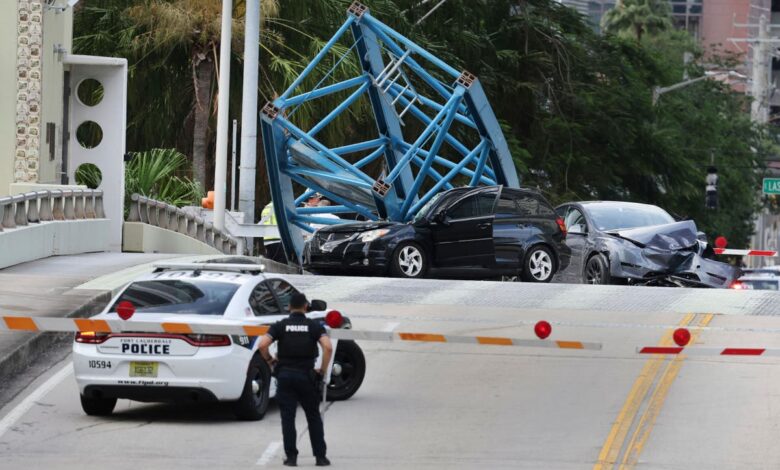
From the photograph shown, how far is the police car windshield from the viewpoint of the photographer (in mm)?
15227

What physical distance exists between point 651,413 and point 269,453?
4.09m

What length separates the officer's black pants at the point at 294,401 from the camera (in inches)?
516

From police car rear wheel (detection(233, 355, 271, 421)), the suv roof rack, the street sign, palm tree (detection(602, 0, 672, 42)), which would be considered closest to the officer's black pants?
police car rear wheel (detection(233, 355, 271, 421))

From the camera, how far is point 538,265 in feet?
A: 91.4

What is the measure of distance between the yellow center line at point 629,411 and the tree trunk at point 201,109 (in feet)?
77.7

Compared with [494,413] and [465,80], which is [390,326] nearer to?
[494,413]

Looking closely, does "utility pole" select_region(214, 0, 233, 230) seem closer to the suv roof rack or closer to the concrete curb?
the concrete curb

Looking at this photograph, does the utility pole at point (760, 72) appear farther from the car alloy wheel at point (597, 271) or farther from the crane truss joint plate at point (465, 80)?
the car alloy wheel at point (597, 271)

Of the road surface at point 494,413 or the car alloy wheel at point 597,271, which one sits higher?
the car alloy wheel at point 597,271

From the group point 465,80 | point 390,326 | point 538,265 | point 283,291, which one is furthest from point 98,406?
point 465,80

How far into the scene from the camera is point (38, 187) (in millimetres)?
29625

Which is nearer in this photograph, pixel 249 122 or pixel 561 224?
pixel 561 224

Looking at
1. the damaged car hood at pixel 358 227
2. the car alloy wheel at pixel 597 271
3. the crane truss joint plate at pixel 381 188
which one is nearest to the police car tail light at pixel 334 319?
the damaged car hood at pixel 358 227

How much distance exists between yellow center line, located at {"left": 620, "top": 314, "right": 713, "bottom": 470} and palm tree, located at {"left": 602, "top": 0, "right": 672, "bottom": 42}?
86639 millimetres
